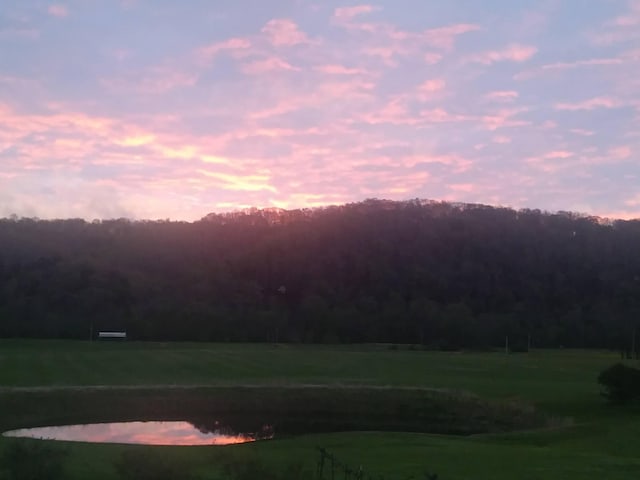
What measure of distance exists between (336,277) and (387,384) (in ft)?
253

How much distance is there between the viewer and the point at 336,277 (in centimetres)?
12531

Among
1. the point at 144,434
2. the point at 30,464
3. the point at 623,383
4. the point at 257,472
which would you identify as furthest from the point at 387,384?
the point at 30,464

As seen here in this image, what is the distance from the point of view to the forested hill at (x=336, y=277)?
10038 centimetres

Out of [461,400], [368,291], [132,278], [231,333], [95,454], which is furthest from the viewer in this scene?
[368,291]

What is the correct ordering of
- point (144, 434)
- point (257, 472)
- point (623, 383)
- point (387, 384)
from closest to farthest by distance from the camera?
point (257, 472)
point (144, 434)
point (623, 383)
point (387, 384)

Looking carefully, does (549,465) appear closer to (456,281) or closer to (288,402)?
(288,402)

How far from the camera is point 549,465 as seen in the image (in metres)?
20.0

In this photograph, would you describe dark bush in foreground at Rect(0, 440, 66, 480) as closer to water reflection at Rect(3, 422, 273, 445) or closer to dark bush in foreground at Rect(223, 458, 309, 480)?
dark bush in foreground at Rect(223, 458, 309, 480)

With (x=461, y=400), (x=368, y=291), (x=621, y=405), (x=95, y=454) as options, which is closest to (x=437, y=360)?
(x=461, y=400)

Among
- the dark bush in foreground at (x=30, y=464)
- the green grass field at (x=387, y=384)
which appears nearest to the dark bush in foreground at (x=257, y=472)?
the green grass field at (x=387, y=384)

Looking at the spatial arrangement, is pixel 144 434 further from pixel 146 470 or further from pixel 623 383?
pixel 623 383

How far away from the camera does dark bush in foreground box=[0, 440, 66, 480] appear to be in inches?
539

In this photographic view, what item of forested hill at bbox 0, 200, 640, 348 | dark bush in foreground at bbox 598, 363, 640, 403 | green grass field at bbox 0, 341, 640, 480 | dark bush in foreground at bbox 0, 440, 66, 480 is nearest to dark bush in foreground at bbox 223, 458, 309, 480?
green grass field at bbox 0, 341, 640, 480

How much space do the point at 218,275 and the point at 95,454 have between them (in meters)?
99.6
